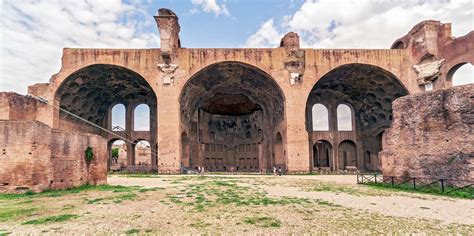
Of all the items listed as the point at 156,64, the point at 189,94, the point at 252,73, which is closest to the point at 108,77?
the point at 156,64

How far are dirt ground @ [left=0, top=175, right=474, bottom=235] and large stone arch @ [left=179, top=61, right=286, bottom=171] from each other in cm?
1684

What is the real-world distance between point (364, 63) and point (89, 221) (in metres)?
23.9

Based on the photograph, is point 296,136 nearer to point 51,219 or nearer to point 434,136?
point 434,136

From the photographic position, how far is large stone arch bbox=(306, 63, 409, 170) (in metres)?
26.5

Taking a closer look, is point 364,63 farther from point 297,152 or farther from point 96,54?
point 96,54

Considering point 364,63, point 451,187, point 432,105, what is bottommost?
point 451,187

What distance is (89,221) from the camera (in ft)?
20.3

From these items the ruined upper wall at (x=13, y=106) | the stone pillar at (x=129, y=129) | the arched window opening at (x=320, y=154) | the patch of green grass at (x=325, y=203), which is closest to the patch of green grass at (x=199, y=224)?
the patch of green grass at (x=325, y=203)

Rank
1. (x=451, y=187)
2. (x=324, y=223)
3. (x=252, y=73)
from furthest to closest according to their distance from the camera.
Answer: (x=252, y=73) < (x=451, y=187) < (x=324, y=223)

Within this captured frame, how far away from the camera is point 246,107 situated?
1428 inches

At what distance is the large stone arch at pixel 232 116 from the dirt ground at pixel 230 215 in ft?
55.3

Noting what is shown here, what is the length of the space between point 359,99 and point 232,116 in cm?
1469

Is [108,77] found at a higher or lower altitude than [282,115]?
higher

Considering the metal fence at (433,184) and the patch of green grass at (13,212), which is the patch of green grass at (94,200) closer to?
the patch of green grass at (13,212)
